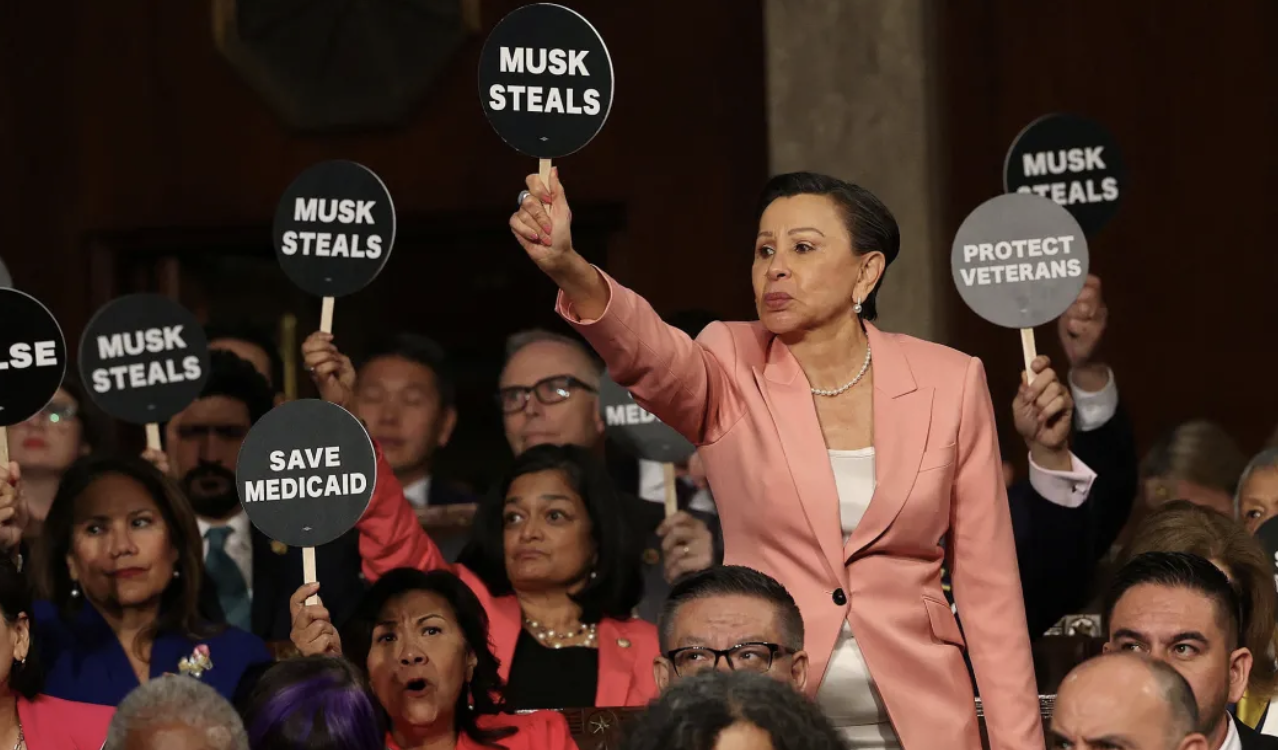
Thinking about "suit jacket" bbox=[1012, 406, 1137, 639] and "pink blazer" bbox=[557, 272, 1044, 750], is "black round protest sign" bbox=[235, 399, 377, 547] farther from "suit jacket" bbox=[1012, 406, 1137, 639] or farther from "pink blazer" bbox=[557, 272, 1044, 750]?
"suit jacket" bbox=[1012, 406, 1137, 639]

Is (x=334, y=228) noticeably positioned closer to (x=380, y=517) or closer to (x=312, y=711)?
(x=380, y=517)

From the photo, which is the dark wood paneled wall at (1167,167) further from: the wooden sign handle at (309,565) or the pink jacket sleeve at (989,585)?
the pink jacket sleeve at (989,585)

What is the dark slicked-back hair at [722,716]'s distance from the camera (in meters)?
2.88

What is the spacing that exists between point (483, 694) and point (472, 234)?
4234 millimetres

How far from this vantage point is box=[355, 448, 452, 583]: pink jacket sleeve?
5.24 meters

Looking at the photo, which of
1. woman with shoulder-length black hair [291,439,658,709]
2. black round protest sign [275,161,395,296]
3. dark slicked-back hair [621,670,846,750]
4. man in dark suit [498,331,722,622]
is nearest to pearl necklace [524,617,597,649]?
woman with shoulder-length black hair [291,439,658,709]

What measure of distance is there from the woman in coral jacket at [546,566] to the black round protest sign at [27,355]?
584 millimetres

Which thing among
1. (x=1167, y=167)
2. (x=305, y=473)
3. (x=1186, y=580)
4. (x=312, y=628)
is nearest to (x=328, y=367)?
(x=305, y=473)

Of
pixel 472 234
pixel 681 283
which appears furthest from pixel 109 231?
pixel 681 283

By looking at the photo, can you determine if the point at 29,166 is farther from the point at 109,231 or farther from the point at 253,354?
the point at 253,354

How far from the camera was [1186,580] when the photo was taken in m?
4.30

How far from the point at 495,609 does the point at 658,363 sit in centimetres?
180

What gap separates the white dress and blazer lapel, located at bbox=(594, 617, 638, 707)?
4.56 ft

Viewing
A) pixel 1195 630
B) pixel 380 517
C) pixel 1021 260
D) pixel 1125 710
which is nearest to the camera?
pixel 1125 710
